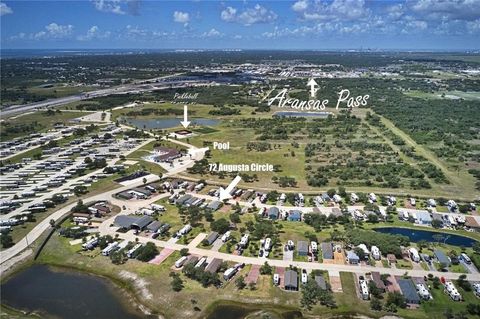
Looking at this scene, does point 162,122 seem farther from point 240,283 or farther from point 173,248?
point 240,283

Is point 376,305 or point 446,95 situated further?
point 446,95

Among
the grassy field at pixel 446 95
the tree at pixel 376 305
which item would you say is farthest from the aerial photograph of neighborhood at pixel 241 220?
the grassy field at pixel 446 95

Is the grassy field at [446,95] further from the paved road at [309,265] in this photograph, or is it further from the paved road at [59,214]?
the paved road at [309,265]

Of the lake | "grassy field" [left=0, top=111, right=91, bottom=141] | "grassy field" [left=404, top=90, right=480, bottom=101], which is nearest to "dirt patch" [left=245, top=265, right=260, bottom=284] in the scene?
"grassy field" [left=0, top=111, right=91, bottom=141]

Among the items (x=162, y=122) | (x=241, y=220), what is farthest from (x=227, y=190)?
(x=162, y=122)

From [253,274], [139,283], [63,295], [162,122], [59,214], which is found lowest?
[63,295]

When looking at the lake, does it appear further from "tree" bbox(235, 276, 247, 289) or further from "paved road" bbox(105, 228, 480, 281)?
"tree" bbox(235, 276, 247, 289)

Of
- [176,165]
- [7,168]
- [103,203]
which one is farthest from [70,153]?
[103,203]
